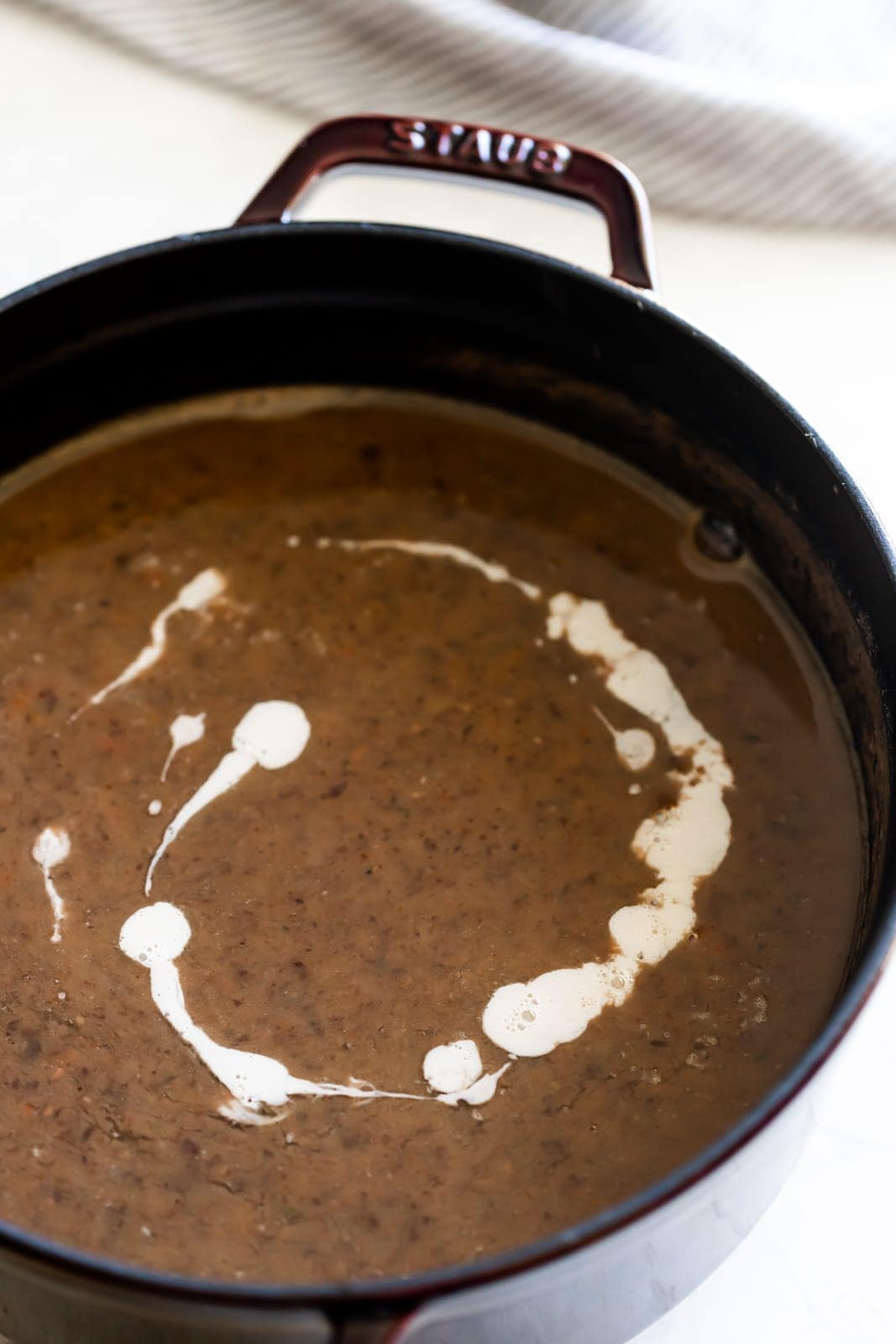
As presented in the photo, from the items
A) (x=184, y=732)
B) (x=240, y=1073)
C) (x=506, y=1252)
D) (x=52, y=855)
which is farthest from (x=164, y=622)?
(x=506, y=1252)

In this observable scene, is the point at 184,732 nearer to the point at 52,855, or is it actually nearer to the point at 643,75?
the point at 52,855

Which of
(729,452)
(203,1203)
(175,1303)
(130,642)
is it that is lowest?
(203,1203)

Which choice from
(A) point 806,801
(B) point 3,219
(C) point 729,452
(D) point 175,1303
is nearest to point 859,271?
(C) point 729,452

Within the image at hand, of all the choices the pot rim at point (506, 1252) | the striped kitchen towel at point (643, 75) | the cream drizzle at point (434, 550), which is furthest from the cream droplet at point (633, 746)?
the striped kitchen towel at point (643, 75)

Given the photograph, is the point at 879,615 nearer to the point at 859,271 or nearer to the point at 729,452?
the point at 729,452

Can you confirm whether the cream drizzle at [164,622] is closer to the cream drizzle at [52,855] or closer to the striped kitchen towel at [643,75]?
the cream drizzle at [52,855]

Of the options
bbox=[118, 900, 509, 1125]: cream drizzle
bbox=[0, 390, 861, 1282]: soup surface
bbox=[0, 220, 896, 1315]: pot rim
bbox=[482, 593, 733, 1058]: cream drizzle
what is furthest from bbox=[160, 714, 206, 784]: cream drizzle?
bbox=[0, 220, 896, 1315]: pot rim

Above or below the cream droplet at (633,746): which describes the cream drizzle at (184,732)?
below
